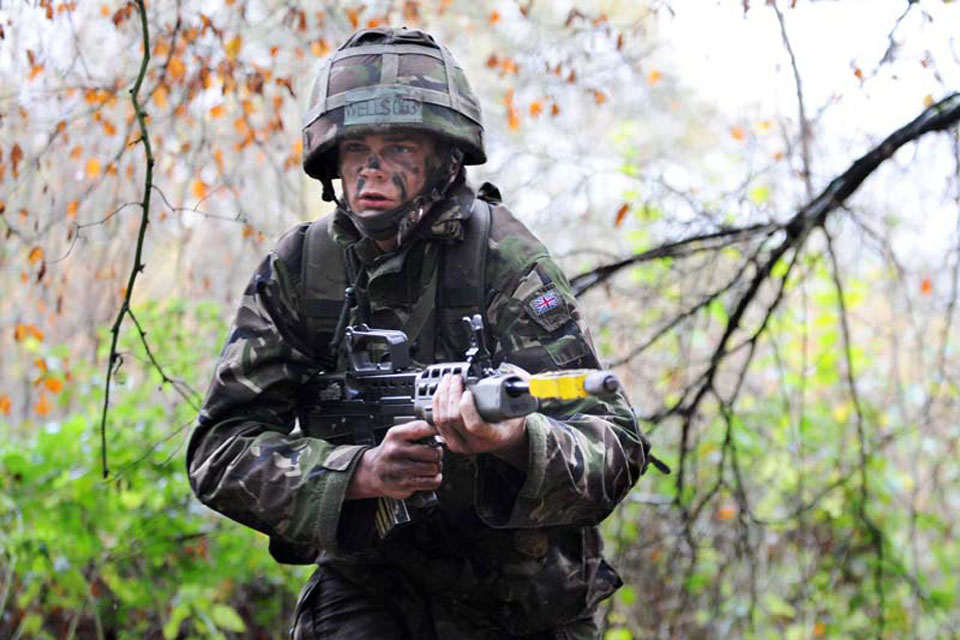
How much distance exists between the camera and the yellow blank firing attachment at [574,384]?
232 centimetres

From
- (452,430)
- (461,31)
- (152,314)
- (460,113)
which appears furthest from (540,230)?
(461,31)

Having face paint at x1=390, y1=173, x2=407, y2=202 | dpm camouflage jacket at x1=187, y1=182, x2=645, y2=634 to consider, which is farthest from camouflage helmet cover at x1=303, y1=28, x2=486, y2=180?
dpm camouflage jacket at x1=187, y1=182, x2=645, y2=634

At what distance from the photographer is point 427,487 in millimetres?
2865

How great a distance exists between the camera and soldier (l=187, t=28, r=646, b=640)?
3051 millimetres

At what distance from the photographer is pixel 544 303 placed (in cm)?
316

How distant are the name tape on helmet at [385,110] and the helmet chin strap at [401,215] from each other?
189mm

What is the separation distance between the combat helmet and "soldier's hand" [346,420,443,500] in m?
0.97

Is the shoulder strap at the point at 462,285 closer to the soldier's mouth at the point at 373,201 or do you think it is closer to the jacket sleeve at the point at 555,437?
the jacket sleeve at the point at 555,437

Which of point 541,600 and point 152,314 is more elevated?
point 152,314

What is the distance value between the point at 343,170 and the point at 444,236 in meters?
0.40

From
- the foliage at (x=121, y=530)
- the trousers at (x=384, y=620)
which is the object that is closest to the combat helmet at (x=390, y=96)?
the trousers at (x=384, y=620)

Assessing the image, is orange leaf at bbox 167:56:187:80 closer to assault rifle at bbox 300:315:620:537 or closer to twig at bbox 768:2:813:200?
assault rifle at bbox 300:315:620:537

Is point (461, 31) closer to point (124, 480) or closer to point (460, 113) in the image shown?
point (124, 480)

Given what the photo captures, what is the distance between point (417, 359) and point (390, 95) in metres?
0.77
